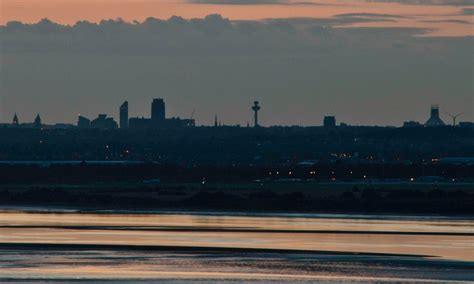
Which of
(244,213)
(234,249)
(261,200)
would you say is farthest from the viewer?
(261,200)

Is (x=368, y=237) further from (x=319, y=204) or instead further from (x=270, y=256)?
(x=319, y=204)

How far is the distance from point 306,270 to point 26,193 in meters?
72.0

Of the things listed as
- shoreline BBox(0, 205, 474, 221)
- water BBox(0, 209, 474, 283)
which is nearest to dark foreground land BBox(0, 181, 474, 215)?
shoreline BBox(0, 205, 474, 221)

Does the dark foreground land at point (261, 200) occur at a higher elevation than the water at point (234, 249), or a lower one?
higher

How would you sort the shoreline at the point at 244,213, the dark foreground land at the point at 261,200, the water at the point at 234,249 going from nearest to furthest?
the water at the point at 234,249
the shoreline at the point at 244,213
the dark foreground land at the point at 261,200

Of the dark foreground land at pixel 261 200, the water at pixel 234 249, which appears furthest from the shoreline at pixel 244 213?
the water at pixel 234 249

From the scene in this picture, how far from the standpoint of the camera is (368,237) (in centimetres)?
6706

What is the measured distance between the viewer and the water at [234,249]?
1965 inches

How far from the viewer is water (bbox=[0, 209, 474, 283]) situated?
164ft

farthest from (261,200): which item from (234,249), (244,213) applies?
(234,249)

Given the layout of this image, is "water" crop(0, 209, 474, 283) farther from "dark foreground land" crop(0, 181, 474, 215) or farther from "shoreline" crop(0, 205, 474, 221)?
"dark foreground land" crop(0, 181, 474, 215)

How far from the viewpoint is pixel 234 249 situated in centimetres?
5928

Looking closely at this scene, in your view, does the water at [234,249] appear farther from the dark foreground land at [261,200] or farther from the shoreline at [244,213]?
the dark foreground land at [261,200]

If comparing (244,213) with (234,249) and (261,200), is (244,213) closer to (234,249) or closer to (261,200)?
(261,200)
